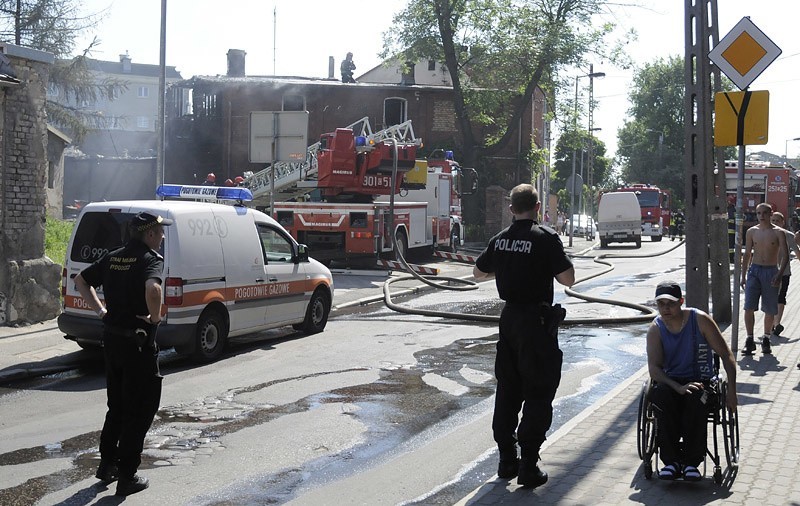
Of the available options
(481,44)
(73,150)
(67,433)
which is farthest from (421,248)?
(73,150)

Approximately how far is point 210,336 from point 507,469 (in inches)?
232

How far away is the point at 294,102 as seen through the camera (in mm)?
48250

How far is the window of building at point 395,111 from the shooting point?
48156 millimetres

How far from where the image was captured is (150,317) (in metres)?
6.35

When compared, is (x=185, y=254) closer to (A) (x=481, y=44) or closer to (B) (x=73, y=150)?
(A) (x=481, y=44)

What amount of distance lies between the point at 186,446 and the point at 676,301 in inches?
140

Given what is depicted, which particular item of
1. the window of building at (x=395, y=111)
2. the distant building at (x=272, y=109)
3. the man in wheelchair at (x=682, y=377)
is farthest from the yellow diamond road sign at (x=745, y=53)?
the window of building at (x=395, y=111)

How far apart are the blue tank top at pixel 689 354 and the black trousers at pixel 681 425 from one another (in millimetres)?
173

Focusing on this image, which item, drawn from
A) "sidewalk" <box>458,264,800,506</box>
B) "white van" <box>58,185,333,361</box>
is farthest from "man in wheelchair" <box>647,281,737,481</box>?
"white van" <box>58,185,333,361</box>

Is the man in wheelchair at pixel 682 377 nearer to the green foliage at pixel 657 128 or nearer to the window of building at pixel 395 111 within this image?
the window of building at pixel 395 111

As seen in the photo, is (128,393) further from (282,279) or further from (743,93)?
(743,93)

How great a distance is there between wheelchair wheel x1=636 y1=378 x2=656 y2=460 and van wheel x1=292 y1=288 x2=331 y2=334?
311 inches

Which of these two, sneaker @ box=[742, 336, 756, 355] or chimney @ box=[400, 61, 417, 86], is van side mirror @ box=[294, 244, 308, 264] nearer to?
sneaker @ box=[742, 336, 756, 355]

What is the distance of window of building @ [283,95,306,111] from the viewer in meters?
48.0
